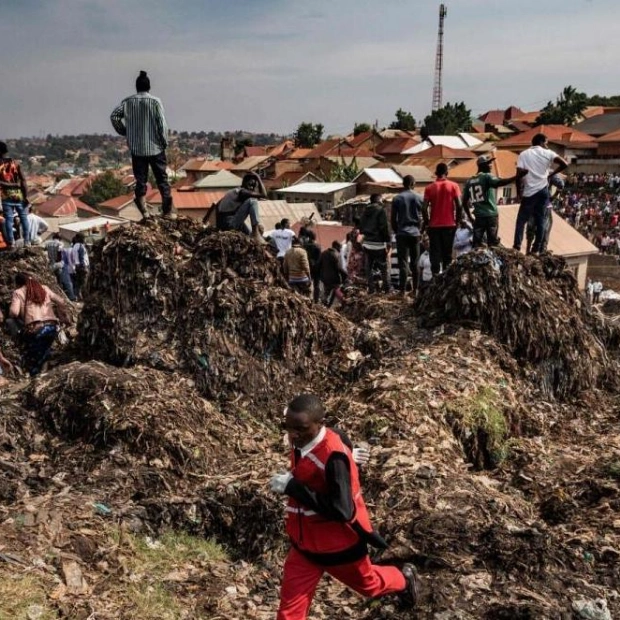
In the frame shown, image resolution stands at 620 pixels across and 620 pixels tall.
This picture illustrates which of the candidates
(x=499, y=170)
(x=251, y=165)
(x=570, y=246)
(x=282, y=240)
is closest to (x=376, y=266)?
(x=282, y=240)

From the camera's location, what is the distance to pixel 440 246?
9.43 m

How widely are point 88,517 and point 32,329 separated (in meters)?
3.20

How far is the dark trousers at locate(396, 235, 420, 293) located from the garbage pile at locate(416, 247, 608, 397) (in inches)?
51.7

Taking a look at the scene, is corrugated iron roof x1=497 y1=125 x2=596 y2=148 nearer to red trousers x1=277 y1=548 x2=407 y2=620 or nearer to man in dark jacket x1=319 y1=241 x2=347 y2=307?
man in dark jacket x1=319 y1=241 x2=347 y2=307

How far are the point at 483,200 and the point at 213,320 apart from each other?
13.0 ft

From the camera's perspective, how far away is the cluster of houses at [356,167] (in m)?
51.5

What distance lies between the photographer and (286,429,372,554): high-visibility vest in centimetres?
364

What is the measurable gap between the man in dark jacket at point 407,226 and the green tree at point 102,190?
99321 mm

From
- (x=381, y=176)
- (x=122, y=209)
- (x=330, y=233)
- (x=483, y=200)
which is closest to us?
(x=483, y=200)

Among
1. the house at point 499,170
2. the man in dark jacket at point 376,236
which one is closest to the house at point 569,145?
the house at point 499,170

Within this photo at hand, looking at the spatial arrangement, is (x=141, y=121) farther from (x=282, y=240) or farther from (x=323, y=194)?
(x=323, y=194)

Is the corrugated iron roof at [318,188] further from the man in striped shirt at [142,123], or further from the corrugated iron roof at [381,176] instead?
the man in striped shirt at [142,123]

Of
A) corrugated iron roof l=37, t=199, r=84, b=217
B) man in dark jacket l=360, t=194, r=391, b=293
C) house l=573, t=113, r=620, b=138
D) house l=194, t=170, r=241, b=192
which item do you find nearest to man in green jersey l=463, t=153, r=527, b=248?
man in dark jacket l=360, t=194, r=391, b=293

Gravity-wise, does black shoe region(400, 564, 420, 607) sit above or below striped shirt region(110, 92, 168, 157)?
below
